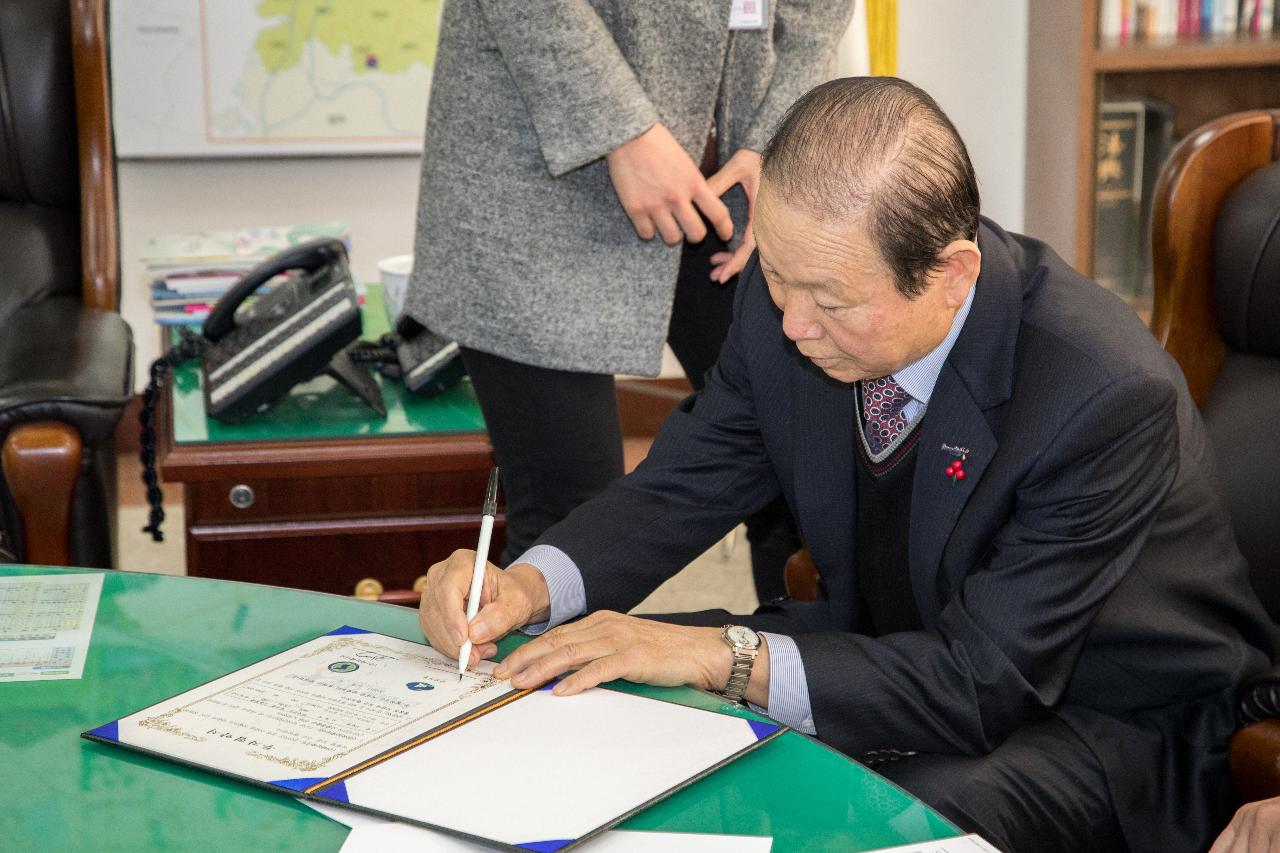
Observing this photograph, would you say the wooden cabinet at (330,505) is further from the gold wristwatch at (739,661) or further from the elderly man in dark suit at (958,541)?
the gold wristwatch at (739,661)

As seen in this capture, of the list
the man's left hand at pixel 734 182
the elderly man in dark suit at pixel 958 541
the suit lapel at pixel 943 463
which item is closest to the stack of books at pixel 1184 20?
the man's left hand at pixel 734 182

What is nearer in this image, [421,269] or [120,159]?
[421,269]

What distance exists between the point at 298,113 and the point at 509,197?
2602 millimetres

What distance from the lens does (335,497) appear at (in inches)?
94.1

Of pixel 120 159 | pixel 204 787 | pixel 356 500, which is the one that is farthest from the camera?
pixel 120 159

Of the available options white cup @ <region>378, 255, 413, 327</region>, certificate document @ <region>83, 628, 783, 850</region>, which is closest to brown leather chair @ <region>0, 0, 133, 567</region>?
white cup @ <region>378, 255, 413, 327</region>

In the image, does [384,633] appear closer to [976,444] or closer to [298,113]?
[976,444]

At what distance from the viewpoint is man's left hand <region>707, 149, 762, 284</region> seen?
6.32 ft

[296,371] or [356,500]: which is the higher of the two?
[296,371]

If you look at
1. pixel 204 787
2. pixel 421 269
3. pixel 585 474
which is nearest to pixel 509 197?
pixel 421 269

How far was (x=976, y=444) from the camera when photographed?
1.42m

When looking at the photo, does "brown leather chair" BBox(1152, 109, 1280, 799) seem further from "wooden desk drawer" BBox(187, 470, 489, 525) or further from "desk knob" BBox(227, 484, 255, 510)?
"desk knob" BBox(227, 484, 255, 510)

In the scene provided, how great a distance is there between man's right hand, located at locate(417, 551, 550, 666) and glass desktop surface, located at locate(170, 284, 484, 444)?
2.92ft

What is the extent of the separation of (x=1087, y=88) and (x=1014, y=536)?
2.36m
